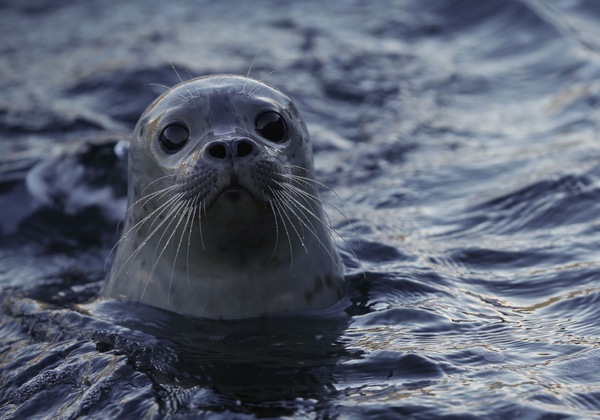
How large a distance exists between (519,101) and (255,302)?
4.99 m

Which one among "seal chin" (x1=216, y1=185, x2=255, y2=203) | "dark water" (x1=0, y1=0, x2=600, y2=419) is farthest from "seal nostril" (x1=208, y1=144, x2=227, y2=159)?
"dark water" (x1=0, y1=0, x2=600, y2=419)

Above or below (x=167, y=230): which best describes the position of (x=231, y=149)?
above

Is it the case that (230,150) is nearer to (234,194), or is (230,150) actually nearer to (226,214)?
(234,194)

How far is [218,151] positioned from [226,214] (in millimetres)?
293

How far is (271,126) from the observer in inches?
201

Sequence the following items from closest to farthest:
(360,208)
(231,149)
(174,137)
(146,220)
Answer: (231,149) < (174,137) < (146,220) < (360,208)

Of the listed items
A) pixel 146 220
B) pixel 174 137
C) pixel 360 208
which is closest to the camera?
pixel 174 137

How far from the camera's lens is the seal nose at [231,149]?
4547 millimetres

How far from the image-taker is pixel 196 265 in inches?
200

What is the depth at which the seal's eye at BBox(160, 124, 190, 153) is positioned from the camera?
506 cm

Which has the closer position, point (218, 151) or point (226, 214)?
point (218, 151)

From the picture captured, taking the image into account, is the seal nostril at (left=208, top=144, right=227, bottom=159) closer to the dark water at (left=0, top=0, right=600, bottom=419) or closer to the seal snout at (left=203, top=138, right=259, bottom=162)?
the seal snout at (left=203, top=138, right=259, bottom=162)

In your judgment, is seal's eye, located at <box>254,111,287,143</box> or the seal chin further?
seal's eye, located at <box>254,111,287,143</box>

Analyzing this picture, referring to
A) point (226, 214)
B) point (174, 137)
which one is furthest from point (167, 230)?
point (226, 214)
